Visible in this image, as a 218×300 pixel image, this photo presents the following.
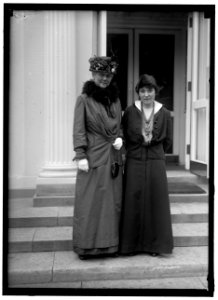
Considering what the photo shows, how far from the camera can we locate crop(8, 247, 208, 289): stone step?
3.37 meters

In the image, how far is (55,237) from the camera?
151 inches

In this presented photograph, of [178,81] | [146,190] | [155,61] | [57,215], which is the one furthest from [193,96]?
[57,215]

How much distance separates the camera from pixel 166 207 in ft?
11.7

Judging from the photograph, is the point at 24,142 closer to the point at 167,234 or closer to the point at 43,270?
the point at 43,270

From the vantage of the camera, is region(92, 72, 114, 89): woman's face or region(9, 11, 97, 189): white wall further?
region(9, 11, 97, 189): white wall

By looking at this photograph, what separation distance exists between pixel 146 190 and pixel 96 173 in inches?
20.6

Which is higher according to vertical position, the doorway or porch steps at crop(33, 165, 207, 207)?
the doorway

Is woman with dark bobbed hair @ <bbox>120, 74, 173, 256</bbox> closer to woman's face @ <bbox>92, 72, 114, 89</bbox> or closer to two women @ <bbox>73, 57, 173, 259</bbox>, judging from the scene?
two women @ <bbox>73, 57, 173, 259</bbox>

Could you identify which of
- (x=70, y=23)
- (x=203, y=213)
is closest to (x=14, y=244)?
(x=203, y=213)

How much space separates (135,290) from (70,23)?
3007 mm

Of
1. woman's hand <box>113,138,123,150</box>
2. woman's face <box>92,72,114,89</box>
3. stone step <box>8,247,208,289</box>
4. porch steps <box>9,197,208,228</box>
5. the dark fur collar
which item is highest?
woman's face <box>92,72,114,89</box>

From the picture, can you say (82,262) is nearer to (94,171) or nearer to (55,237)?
(55,237)

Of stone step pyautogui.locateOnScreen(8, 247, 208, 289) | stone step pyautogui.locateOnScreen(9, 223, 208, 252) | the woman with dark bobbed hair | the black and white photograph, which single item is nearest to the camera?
the black and white photograph

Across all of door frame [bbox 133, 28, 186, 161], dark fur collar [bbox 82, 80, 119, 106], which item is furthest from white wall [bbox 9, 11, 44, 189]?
door frame [bbox 133, 28, 186, 161]
